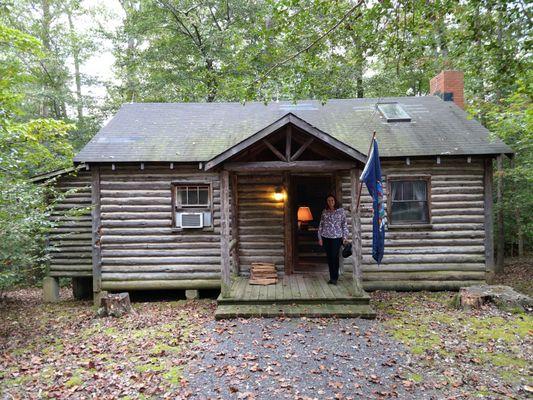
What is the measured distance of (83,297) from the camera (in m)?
11.0

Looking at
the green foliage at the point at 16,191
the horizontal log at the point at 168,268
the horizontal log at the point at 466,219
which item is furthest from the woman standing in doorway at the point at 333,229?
the green foliage at the point at 16,191

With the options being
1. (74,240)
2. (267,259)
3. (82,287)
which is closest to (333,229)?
(267,259)

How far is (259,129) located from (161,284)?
5476 mm

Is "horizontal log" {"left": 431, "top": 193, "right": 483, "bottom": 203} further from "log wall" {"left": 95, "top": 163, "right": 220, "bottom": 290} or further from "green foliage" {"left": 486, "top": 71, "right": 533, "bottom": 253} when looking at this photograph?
"log wall" {"left": 95, "top": 163, "right": 220, "bottom": 290}

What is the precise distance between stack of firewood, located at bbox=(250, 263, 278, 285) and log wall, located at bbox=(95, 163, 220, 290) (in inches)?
40.9

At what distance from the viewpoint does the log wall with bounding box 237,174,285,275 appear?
9992 mm

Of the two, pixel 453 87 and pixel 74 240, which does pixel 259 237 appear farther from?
pixel 453 87

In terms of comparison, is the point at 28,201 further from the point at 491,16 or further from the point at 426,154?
the point at 426,154

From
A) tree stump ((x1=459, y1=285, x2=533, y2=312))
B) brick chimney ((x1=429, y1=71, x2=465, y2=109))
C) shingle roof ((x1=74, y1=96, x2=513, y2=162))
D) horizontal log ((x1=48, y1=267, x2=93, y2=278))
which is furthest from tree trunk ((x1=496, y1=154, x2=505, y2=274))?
horizontal log ((x1=48, y1=267, x2=93, y2=278))

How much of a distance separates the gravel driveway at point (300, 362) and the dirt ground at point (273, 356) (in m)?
0.02

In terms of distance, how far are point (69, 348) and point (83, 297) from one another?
5.52 metres

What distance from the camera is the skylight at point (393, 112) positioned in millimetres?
10973

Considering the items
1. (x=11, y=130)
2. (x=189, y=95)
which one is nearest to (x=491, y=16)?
(x=11, y=130)

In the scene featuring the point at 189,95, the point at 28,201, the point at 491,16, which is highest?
the point at 189,95
